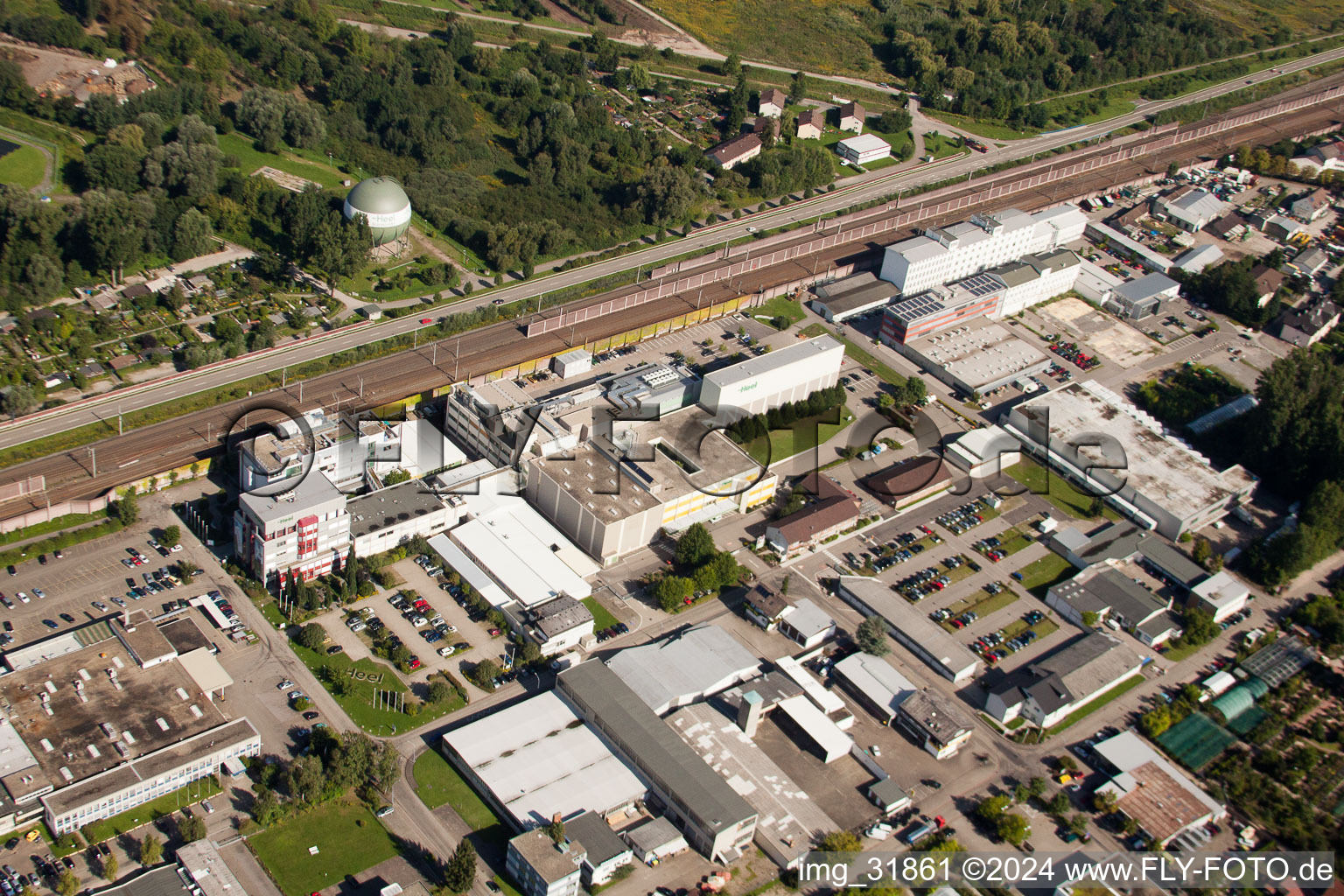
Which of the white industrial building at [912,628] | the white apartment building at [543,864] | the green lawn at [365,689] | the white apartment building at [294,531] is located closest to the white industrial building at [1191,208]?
the white industrial building at [912,628]

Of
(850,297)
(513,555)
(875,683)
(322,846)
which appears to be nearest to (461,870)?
(322,846)

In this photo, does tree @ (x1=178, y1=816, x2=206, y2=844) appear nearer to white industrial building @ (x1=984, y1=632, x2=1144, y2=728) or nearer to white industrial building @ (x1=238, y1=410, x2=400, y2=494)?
white industrial building @ (x1=238, y1=410, x2=400, y2=494)

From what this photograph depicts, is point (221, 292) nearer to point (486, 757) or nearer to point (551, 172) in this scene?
point (551, 172)

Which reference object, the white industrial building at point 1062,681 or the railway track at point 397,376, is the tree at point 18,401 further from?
the white industrial building at point 1062,681

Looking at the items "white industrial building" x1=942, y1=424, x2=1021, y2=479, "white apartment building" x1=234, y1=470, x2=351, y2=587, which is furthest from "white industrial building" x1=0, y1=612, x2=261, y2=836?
"white industrial building" x1=942, y1=424, x2=1021, y2=479

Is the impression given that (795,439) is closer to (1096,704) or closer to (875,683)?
(875,683)

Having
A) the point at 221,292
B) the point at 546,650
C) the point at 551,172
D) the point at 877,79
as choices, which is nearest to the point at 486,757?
the point at 546,650

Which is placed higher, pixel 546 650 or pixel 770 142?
pixel 770 142
